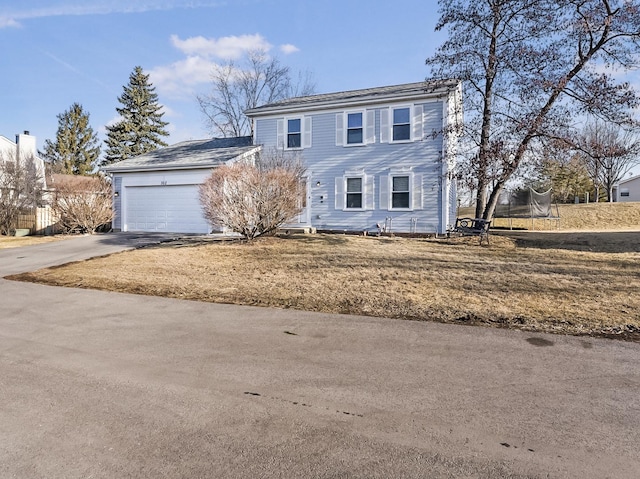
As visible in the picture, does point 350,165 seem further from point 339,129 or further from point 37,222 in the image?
point 37,222

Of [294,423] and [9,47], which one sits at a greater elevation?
[9,47]

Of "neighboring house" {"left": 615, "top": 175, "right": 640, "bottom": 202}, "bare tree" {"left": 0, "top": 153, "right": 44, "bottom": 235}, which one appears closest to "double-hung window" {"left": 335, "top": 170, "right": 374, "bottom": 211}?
"bare tree" {"left": 0, "top": 153, "right": 44, "bottom": 235}

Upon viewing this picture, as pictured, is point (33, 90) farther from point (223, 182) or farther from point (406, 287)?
point (406, 287)

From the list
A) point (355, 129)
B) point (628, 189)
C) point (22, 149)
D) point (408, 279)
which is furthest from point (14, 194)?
point (628, 189)

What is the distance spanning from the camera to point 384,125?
16.6m

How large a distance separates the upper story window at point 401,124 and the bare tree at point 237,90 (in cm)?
2029

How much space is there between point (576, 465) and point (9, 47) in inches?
832

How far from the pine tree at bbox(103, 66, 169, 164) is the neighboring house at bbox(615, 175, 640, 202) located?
4828 centimetres

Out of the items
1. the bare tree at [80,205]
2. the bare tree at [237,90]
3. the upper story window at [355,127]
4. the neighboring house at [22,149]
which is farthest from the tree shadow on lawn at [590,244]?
the neighboring house at [22,149]

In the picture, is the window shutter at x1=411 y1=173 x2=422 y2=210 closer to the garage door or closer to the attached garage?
the attached garage

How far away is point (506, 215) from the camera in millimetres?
A: 27047

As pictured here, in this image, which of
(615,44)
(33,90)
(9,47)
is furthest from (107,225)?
(615,44)

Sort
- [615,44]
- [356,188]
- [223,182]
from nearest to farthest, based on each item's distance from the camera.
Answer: [223,182] < [615,44] < [356,188]

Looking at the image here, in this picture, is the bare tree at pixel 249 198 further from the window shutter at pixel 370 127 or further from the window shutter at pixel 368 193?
the window shutter at pixel 370 127
